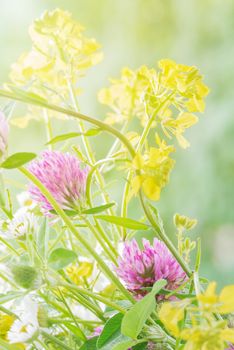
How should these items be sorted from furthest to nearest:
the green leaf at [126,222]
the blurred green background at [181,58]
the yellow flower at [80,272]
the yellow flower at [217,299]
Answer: the blurred green background at [181,58], the yellow flower at [80,272], the green leaf at [126,222], the yellow flower at [217,299]

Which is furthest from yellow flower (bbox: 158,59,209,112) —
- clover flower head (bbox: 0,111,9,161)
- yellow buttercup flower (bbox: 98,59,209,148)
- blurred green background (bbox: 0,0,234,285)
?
blurred green background (bbox: 0,0,234,285)

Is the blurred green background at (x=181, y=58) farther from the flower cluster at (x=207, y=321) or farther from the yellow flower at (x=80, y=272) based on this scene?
the flower cluster at (x=207, y=321)

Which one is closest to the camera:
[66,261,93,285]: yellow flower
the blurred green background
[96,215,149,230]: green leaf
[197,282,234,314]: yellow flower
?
[197,282,234,314]: yellow flower

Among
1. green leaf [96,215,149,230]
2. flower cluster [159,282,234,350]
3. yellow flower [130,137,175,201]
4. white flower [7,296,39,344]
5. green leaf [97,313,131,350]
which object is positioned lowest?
green leaf [97,313,131,350]

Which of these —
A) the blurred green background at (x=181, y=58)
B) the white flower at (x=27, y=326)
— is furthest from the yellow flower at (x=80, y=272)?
the blurred green background at (x=181, y=58)

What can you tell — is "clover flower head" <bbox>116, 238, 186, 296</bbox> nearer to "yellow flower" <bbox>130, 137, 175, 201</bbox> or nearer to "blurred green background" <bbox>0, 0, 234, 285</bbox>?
"yellow flower" <bbox>130, 137, 175, 201</bbox>

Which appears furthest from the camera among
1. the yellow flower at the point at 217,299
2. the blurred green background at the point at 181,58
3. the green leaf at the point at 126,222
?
the blurred green background at the point at 181,58

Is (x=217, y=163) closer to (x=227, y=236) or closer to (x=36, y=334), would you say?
(x=227, y=236)
